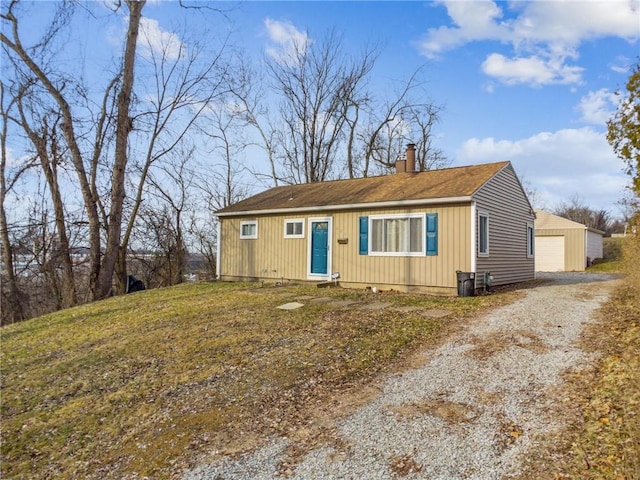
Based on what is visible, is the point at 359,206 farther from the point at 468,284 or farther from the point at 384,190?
the point at 468,284

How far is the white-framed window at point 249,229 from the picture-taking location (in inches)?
562

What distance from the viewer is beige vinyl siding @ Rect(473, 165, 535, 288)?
35.5 ft

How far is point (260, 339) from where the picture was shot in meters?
6.52

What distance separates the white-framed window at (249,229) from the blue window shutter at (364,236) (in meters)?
4.21

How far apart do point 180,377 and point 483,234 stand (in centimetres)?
842

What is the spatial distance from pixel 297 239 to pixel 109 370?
7.78 m

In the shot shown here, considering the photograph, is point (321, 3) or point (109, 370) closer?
point (109, 370)

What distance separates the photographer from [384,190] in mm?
12281

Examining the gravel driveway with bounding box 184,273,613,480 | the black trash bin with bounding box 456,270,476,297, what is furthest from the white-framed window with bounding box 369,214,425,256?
the gravel driveway with bounding box 184,273,613,480

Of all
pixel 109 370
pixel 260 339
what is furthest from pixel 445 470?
pixel 109 370

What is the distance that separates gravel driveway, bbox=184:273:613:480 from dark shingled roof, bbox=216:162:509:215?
540 cm

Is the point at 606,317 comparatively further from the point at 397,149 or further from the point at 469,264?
the point at 397,149

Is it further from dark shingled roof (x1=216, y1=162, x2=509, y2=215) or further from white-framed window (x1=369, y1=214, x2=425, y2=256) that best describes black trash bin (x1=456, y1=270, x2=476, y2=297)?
dark shingled roof (x1=216, y1=162, x2=509, y2=215)

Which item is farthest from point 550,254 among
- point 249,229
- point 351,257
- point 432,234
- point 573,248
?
point 249,229
